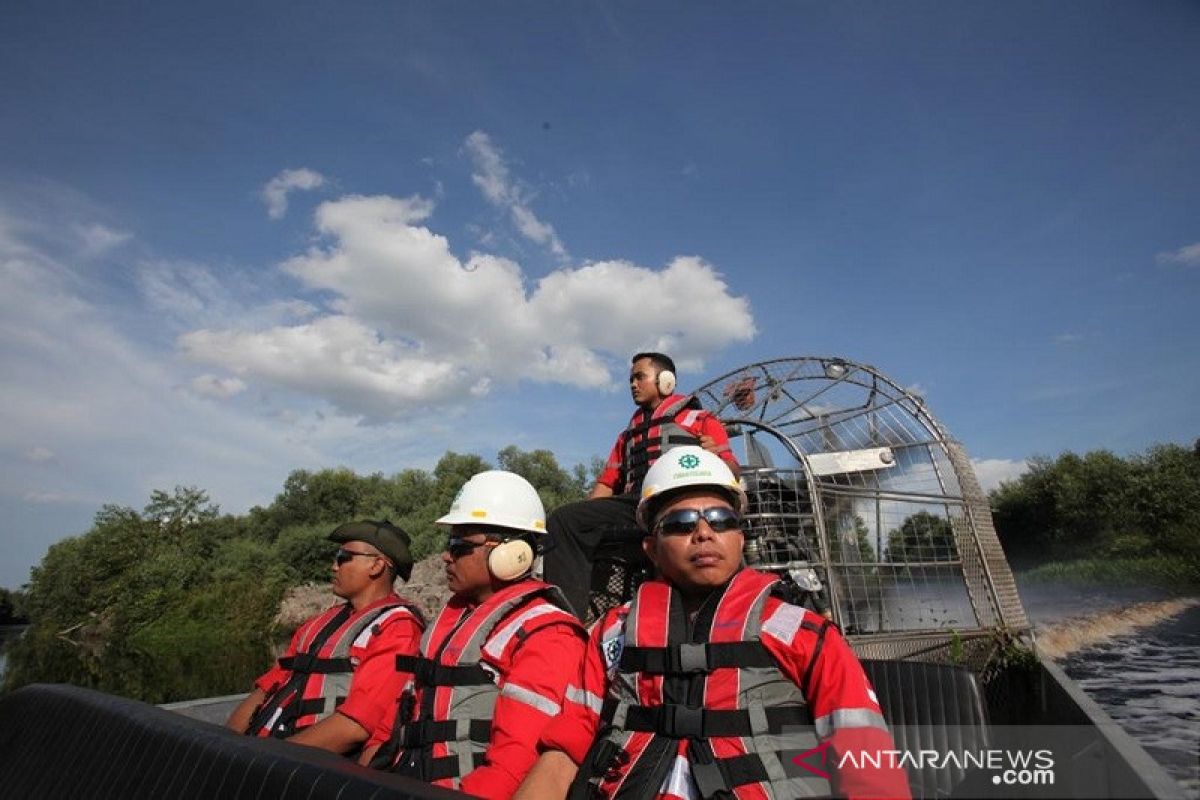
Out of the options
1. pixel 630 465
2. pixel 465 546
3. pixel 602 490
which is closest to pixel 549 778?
pixel 465 546

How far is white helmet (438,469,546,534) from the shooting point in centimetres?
347

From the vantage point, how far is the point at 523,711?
2561 mm

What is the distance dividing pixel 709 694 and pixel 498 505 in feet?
5.62

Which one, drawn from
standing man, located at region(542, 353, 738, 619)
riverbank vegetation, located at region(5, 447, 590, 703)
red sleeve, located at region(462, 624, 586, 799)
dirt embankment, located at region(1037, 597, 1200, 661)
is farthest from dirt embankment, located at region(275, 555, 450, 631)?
dirt embankment, located at region(1037, 597, 1200, 661)

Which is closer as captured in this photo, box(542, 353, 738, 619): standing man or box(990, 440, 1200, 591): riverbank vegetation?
box(542, 353, 738, 619): standing man

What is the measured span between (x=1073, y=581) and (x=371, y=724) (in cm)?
3992

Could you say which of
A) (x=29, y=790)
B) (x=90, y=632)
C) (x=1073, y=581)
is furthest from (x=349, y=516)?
(x=29, y=790)

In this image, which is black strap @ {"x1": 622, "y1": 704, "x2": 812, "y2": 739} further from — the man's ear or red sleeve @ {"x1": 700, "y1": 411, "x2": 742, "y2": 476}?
red sleeve @ {"x1": 700, "y1": 411, "x2": 742, "y2": 476}

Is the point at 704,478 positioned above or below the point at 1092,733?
above

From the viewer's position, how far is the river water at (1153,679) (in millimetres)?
4566

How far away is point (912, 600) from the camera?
860 cm

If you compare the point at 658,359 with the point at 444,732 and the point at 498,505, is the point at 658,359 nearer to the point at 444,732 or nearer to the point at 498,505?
the point at 498,505

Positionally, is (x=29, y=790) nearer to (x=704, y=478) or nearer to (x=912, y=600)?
(x=704, y=478)

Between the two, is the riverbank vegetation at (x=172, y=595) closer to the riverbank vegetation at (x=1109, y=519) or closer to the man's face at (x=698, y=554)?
the man's face at (x=698, y=554)
